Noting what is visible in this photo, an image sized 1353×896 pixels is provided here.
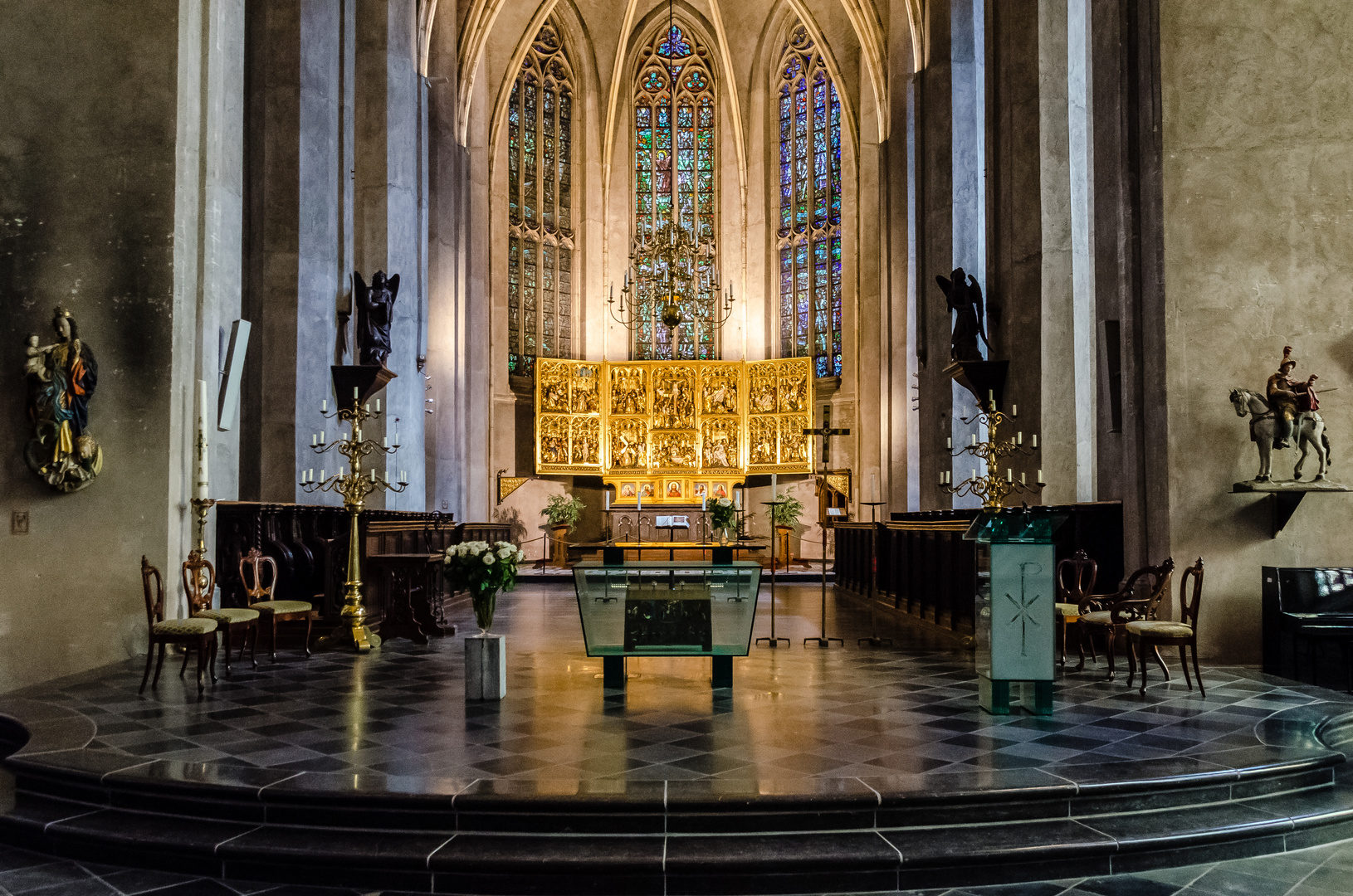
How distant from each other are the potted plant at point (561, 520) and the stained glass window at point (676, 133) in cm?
786

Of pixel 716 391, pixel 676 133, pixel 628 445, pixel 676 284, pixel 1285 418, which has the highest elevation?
pixel 676 133

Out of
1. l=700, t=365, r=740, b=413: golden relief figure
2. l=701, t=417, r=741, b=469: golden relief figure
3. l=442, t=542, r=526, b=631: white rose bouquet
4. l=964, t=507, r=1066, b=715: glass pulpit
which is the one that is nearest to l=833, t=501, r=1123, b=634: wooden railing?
l=964, t=507, r=1066, b=715: glass pulpit

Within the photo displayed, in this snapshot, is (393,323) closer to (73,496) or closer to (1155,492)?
(73,496)

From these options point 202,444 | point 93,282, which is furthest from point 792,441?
point 93,282

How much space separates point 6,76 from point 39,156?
0.70 m

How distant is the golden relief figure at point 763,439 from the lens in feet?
75.9

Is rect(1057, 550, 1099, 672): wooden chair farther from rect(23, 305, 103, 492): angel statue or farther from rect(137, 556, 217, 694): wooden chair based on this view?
rect(23, 305, 103, 492): angel statue

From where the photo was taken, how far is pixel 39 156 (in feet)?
27.2

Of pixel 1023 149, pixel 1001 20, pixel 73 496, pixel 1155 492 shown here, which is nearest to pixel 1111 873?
pixel 1155 492

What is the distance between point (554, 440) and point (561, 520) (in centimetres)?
187

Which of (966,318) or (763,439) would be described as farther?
(763,439)

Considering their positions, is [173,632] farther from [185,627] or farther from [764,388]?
[764,388]

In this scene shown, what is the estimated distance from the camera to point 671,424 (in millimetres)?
23531

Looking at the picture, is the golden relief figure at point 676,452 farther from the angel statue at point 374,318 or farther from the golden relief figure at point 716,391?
the angel statue at point 374,318
